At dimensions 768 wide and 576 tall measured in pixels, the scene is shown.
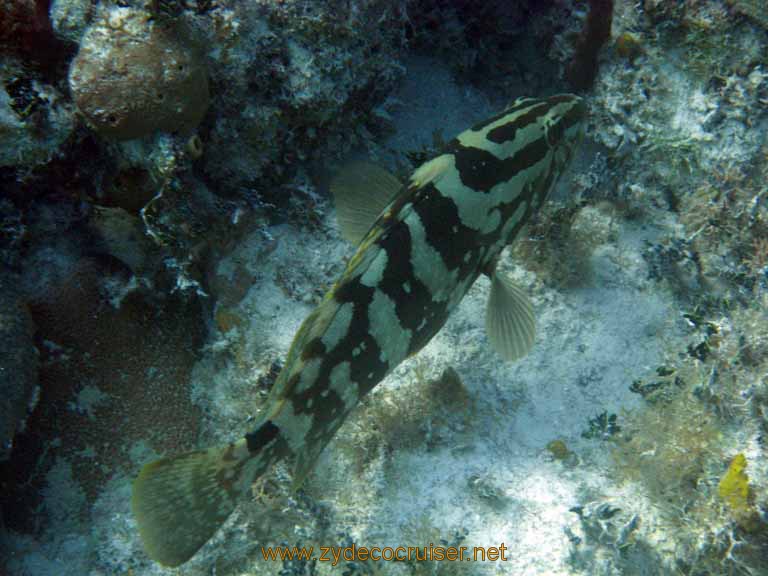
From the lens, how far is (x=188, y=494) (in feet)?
8.88

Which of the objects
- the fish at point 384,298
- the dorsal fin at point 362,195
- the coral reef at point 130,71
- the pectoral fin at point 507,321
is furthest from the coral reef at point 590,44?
the coral reef at point 130,71

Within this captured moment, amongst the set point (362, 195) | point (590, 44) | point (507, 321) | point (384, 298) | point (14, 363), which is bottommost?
point (14, 363)

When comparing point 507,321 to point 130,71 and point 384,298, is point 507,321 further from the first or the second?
point 130,71

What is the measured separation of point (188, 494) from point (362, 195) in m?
2.09

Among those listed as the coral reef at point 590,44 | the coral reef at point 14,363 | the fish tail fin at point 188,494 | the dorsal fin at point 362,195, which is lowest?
the coral reef at point 14,363

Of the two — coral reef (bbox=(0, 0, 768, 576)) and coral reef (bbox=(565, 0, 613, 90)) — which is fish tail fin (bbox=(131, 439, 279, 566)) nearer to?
coral reef (bbox=(0, 0, 768, 576))

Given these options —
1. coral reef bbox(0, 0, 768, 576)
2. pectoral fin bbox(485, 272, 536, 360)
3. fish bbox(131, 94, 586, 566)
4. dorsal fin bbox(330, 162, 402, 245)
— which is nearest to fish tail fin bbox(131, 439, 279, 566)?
fish bbox(131, 94, 586, 566)

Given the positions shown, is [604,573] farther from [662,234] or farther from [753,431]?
[662,234]

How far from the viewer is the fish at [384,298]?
270 cm

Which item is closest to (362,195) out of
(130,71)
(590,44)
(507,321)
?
(507,321)

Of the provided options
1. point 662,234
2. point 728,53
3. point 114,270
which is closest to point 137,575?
point 114,270

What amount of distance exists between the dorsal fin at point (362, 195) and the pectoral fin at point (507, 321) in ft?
3.20

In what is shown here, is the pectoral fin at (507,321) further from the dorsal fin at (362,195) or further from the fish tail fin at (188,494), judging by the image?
the fish tail fin at (188,494)

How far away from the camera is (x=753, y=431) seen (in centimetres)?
337
